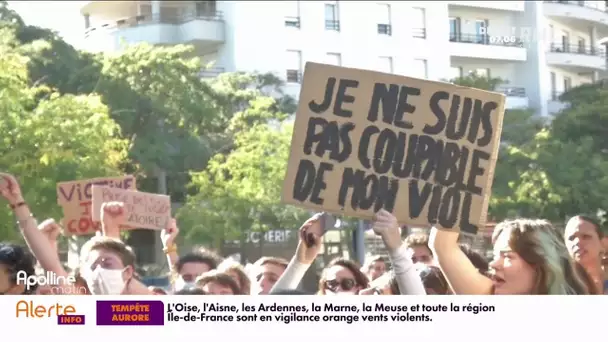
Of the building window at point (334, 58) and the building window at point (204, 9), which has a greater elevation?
the building window at point (204, 9)

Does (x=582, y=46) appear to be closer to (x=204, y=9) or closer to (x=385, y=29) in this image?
(x=385, y=29)

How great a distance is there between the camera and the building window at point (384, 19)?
13.9ft

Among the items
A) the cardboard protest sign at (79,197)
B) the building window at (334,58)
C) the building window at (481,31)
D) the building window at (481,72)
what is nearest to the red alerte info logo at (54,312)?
the cardboard protest sign at (79,197)

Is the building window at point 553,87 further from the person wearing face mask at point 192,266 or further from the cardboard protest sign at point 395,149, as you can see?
the person wearing face mask at point 192,266

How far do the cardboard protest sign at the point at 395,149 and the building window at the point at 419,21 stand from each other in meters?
0.43

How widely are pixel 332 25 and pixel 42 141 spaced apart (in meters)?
1.10


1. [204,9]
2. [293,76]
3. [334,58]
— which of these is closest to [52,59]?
[204,9]

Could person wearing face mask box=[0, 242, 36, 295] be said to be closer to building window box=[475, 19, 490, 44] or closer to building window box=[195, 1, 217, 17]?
building window box=[195, 1, 217, 17]

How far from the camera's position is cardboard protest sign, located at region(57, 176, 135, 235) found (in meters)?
3.84

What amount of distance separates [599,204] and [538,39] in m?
0.63

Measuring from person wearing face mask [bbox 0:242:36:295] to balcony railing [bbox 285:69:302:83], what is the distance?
1.02 m

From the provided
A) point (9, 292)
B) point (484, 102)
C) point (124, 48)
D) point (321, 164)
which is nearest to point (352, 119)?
point (321, 164)
